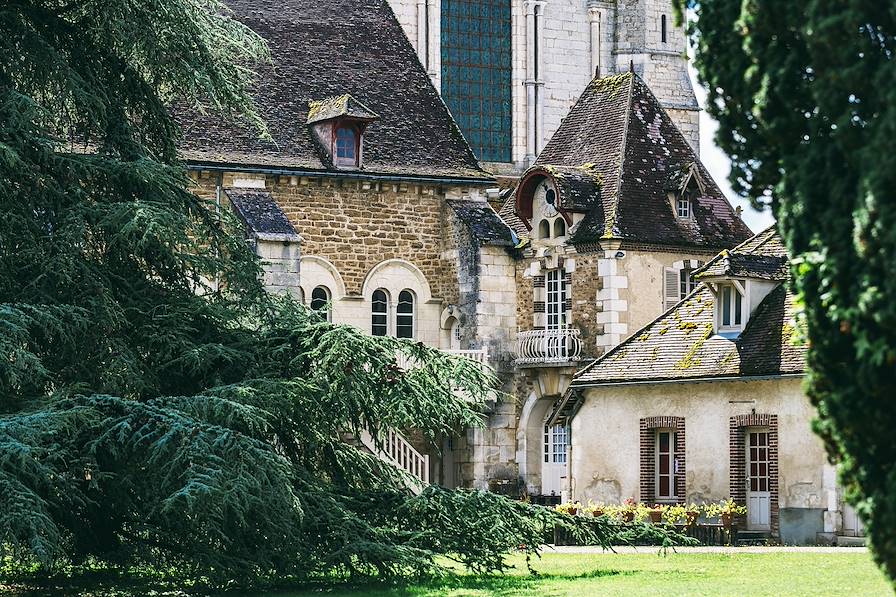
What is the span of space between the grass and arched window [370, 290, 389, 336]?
12.2m

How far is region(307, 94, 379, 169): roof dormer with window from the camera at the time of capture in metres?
29.9

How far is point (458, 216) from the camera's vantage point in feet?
100

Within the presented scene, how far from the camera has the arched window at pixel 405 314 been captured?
3092 centimetres

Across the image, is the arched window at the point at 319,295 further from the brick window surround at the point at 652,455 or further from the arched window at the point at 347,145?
the brick window surround at the point at 652,455

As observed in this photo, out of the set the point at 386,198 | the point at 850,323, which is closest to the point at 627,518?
the point at 386,198

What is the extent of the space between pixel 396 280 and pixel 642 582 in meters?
15.2

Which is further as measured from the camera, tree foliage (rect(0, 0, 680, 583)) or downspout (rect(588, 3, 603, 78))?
downspout (rect(588, 3, 603, 78))

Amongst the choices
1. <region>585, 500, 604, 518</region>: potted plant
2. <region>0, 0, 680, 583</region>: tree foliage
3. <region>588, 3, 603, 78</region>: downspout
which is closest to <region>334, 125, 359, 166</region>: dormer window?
<region>585, 500, 604, 518</region>: potted plant

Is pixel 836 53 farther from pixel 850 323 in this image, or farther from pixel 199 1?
pixel 199 1

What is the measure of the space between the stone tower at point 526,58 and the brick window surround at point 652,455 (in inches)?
615

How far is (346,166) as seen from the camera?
30000 mm

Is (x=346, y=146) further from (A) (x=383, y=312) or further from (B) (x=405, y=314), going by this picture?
(B) (x=405, y=314)

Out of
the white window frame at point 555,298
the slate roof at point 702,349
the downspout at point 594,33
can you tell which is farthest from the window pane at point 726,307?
the downspout at point 594,33

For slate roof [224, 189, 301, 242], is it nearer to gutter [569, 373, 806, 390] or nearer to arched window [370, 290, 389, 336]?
arched window [370, 290, 389, 336]
